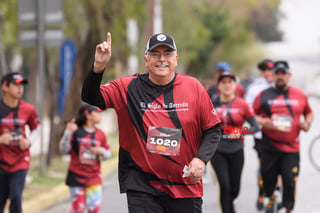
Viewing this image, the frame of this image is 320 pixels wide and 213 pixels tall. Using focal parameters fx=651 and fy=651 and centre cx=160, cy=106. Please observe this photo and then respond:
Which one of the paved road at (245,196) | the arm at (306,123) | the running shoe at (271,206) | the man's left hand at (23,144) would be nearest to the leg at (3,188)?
the man's left hand at (23,144)

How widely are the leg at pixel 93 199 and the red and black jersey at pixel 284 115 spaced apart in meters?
2.25

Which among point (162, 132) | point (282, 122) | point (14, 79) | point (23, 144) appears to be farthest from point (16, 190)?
point (282, 122)

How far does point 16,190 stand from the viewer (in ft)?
24.2

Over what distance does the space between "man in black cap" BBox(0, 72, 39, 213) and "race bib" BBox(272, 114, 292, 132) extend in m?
3.06

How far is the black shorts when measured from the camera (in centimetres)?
498

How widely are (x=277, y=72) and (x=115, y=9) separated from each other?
7.31 m

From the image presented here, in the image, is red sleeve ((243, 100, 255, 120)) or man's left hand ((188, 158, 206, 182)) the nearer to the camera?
man's left hand ((188, 158, 206, 182))

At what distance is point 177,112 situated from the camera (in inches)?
196

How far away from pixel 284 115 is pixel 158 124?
12.2 ft

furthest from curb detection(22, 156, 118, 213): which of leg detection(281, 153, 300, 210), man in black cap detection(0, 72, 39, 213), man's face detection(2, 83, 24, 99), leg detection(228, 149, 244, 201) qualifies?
leg detection(281, 153, 300, 210)

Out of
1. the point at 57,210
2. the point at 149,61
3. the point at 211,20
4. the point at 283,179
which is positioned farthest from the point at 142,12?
the point at 211,20

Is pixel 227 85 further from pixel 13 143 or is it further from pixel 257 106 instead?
pixel 13 143

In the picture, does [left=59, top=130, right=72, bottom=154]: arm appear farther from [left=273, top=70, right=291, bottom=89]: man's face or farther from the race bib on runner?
the race bib on runner

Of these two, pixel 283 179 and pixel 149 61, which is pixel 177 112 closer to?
pixel 149 61
